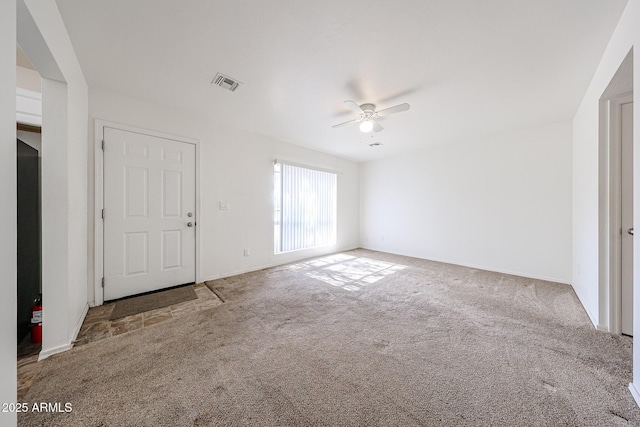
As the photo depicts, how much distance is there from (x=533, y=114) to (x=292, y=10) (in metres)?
3.59

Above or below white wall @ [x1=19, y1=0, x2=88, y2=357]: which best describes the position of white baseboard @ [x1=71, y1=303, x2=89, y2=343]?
below

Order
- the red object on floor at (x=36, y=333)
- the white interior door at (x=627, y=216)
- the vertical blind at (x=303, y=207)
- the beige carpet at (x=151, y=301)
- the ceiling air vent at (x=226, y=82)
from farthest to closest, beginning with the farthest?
1. the vertical blind at (x=303, y=207)
2. the beige carpet at (x=151, y=301)
3. the ceiling air vent at (x=226, y=82)
4. the white interior door at (x=627, y=216)
5. the red object on floor at (x=36, y=333)

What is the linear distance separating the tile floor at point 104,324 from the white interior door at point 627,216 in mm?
3975

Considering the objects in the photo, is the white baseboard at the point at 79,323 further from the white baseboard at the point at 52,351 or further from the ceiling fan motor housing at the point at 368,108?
the ceiling fan motor housing at the point at 368,108

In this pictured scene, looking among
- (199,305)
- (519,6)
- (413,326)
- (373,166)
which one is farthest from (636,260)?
(373,166)

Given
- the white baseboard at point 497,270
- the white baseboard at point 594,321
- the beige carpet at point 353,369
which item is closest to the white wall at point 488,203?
the white baseboard at point 497,270

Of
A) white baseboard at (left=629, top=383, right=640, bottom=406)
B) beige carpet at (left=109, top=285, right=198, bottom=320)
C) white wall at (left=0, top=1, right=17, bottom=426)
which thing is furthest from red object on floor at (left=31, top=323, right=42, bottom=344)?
white baseboard at (left=629, top=383, right=640, bottom=406)

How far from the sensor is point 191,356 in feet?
5.82

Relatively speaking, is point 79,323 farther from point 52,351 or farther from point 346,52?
point 346,52

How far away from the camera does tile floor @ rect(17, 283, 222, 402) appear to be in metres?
1.61

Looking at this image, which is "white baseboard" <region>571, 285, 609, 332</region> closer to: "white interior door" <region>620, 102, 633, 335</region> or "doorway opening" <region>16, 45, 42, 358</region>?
"white interior door" <region>620, 102, 633, 335</region>

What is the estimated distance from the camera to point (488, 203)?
13.9 feet

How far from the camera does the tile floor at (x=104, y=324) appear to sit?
1.61 metres

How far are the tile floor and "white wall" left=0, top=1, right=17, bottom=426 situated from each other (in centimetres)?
79
